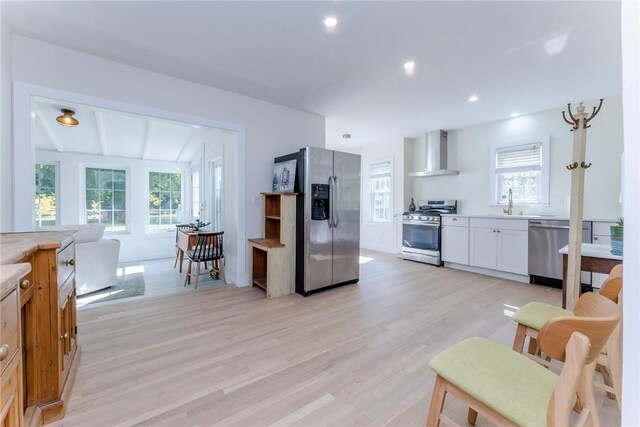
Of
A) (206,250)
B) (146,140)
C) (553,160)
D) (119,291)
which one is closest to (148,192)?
(146,140)

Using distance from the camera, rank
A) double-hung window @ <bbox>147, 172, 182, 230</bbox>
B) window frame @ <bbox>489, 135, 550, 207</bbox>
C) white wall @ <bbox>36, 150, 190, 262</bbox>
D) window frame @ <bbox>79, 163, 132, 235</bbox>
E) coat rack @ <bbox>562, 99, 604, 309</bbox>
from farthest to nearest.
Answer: double-hung window @ <bbox>147, 172, 182, 230</bbox>
window frame @ <bbox>79, 163, 132, 235</bbox>
white wall @ <bbox>36, 150, 190, 262</bbox>
window frame @ <bbox>489, 135, 550, 207</bbox>
coat rack @ <bbox>562, 99, 604, 309</bbox>

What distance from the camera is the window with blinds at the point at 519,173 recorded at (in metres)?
4.48

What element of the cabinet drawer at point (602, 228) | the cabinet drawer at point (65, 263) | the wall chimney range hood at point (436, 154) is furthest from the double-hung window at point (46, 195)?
the cabinet drawer at point (602, 228)

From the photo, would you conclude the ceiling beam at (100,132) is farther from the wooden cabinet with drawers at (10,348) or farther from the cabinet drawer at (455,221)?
the cabinet drawer at (455,221)

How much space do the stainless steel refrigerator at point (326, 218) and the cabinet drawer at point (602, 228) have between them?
3129mm

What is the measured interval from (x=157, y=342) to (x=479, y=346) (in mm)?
2458

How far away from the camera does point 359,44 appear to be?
8.20 ft

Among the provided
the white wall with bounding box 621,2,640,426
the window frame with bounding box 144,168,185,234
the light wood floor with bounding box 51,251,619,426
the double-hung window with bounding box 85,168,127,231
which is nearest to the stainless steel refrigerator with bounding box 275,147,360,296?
the light wood floor with bounding box 51,251,619,426

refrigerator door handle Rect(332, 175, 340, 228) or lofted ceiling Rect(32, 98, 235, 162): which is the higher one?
lofted ceiling Rect(32, 98, 235, 162)

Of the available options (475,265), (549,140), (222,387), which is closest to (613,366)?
(222,387)

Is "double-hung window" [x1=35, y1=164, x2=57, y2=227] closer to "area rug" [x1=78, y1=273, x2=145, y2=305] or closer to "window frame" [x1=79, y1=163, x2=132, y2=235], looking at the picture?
"window frame" [x1=79, y1=163, x2=132, y2=235]

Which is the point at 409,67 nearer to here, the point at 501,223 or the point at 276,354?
the point at 501,223

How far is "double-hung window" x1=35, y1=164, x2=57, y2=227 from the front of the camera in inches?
202

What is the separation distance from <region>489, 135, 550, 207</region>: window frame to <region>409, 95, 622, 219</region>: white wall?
0.06 metres
